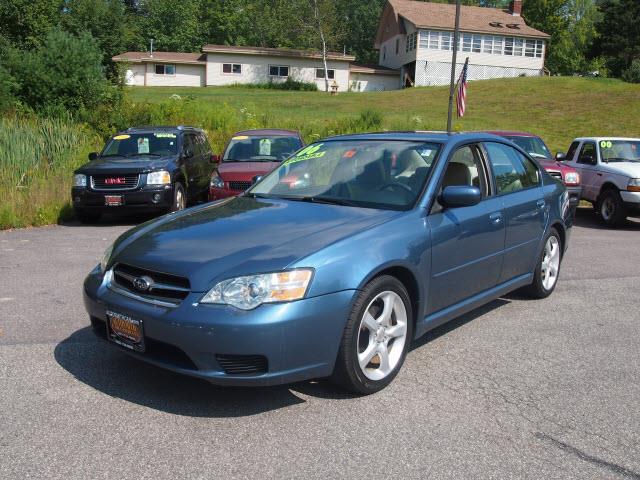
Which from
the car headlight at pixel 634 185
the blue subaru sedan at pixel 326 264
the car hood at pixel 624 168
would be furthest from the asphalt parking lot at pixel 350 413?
the car hood at pixel 624 168

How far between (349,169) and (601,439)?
8.38ft

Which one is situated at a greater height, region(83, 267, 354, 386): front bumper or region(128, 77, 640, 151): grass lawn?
region(128, 77, 640, 151): grass lawn

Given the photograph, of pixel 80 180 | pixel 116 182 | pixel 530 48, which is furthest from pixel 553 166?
pixel 530 48

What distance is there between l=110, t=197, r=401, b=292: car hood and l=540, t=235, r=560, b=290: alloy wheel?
102 inches

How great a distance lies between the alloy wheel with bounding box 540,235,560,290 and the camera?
6.17 m

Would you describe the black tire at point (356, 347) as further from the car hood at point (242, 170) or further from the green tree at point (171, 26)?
the green tree at point (171, 26)

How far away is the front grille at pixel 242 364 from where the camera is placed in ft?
11.2

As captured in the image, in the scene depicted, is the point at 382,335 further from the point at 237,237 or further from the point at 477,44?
the point at 477,44

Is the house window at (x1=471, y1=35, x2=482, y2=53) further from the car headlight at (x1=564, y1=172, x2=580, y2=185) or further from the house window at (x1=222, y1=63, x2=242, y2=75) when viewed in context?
the car headlight at (x1=564, y1=172, x2=580, y2=185)

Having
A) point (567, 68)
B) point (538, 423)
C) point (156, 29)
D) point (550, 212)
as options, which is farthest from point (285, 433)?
point (567, 68)

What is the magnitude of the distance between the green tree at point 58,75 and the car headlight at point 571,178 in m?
14.6

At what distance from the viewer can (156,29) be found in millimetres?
72250

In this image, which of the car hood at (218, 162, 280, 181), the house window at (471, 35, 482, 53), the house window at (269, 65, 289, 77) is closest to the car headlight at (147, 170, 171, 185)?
the car hood at (218, 162, 280, 181)

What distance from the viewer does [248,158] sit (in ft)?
39.7
